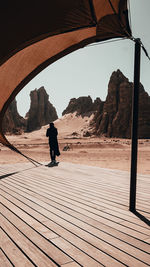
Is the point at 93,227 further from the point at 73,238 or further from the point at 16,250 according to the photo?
the point at 16,250

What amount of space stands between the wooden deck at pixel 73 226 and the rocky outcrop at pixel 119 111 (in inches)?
2263

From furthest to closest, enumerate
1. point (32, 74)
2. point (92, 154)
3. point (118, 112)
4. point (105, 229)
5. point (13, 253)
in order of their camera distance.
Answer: point (118, 112), point (92, 154), point (32, 74), point (105, 229), point (13, 253)

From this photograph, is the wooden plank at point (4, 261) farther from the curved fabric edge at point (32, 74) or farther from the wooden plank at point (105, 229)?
the curved fabric edge at point (32, 74)

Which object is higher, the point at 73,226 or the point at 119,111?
the point at 119,111

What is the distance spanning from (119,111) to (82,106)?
5091 cm

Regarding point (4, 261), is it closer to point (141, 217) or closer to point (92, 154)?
point (141, 217)

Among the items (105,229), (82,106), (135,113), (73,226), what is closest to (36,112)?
(82,106)

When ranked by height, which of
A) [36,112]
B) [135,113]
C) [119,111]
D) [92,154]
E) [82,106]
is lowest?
[92,154]

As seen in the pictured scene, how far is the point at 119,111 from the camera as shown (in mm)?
66125

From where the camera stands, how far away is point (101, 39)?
514 cm

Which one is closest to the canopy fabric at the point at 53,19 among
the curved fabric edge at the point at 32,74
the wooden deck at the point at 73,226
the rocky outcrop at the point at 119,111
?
the curved fabric edge at the point at 32,74

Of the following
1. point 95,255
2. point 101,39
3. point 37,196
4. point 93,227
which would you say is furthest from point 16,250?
point 101,39

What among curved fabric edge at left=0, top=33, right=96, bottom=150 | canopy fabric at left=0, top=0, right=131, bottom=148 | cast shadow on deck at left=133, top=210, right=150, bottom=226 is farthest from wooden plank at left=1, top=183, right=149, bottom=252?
curved fabric edge at left=0, top=33, right=96, bottom=150

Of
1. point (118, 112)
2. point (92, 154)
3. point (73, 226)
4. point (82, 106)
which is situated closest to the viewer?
point (73, 226)
